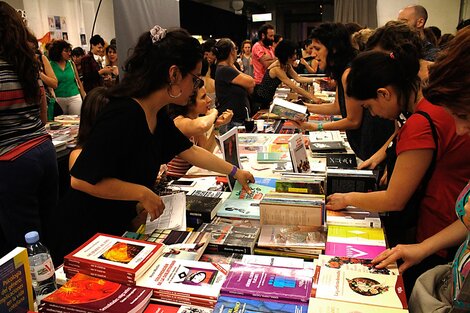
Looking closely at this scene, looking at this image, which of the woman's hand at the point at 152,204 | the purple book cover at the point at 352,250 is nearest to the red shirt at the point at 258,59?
the woman's hand at the point at 152,204

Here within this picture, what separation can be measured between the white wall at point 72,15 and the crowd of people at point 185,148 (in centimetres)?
607

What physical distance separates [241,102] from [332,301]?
3.52m

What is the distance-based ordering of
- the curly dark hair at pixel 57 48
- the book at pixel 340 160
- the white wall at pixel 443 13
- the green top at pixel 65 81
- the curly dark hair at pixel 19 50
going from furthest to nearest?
1. the white wall at pixel 443 13
2. the green top at pixel 65 81
3. the curly dark hair at pixel 57 48
4. the book at pixel 340 160
5. the curly dark hair at pixel 19 50

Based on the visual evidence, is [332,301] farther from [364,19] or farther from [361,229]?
[364,19]

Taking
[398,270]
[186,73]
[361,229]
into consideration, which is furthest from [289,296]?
[186,73]

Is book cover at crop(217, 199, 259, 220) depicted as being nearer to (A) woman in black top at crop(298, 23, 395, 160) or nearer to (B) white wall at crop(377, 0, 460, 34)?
(A) woman in black top at crop(298, 23, 395, 160)

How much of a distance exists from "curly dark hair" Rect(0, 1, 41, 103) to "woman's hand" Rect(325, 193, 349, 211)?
62.4 inches

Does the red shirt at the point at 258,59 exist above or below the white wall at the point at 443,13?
below

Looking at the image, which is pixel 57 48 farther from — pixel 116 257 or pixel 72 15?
pixel 72 15

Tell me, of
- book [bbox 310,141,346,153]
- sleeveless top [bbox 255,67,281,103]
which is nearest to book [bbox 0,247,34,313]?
book [bbox 310,141,346,153]

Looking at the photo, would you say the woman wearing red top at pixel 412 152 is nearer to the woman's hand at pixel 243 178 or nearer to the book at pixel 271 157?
the woman's hand at pixel 243 178

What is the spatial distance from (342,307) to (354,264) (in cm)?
25

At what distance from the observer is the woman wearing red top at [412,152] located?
4.63ft

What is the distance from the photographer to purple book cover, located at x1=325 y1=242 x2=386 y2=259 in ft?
4.49
